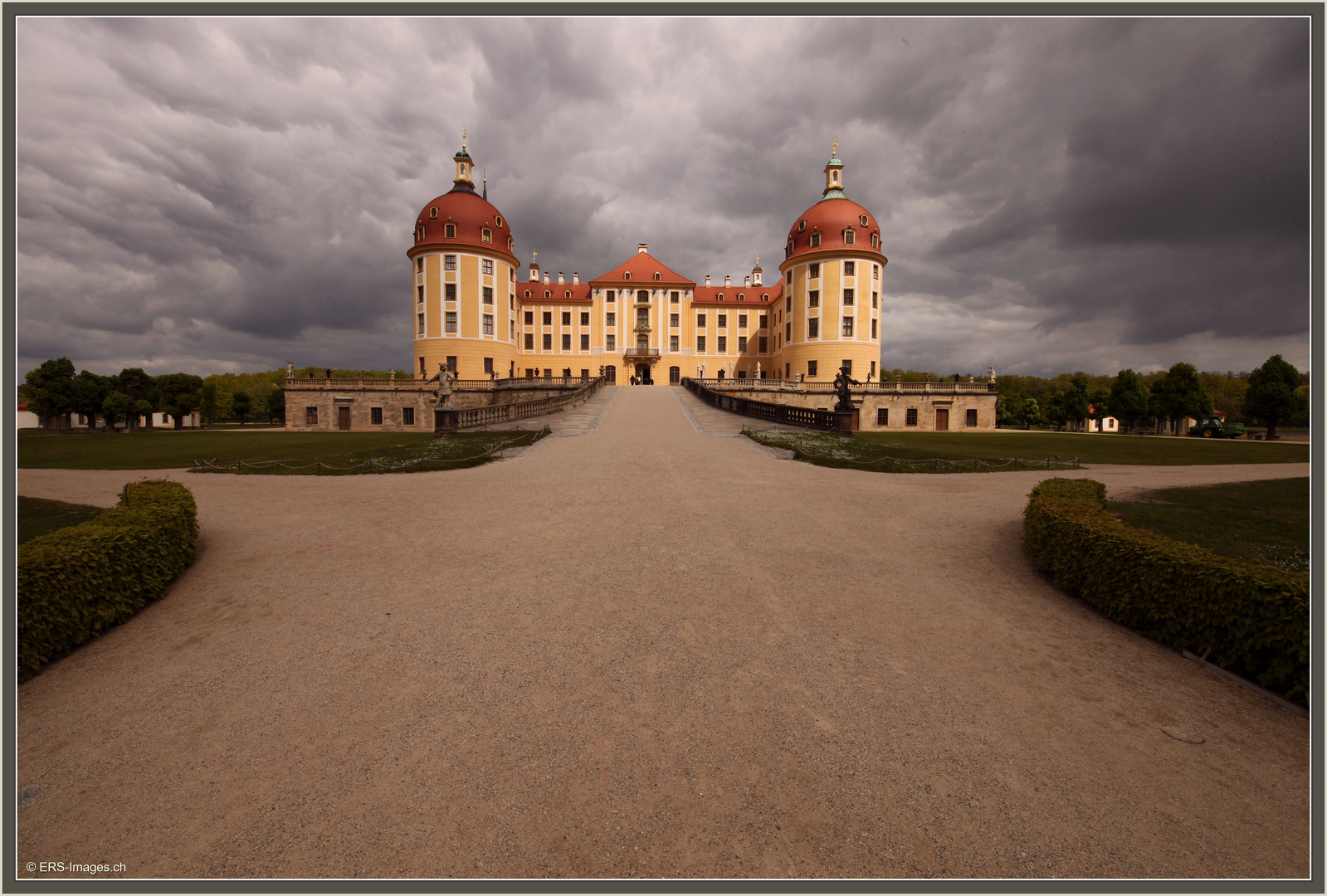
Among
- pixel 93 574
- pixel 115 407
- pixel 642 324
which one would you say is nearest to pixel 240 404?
pixel 115 407

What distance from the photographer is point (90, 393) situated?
55219mm

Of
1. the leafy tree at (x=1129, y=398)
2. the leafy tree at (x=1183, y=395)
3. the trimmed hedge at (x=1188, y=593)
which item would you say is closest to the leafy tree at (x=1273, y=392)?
the leafy tree at (x=1183, y=395)

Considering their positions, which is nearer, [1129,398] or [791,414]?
[791,414]

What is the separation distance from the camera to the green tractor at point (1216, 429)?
49.6 metres

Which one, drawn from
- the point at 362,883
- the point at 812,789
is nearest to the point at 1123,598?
the point at 812,789

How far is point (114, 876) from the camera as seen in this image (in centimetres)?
277

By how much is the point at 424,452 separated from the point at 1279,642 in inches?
787

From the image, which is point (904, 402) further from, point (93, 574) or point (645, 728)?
point (93, 574)

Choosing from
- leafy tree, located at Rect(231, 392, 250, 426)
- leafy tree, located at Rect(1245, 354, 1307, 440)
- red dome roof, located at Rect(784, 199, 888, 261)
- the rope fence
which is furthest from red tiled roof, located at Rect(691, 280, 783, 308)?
leafy tree, located at Rect(231, 392, 250, 426)

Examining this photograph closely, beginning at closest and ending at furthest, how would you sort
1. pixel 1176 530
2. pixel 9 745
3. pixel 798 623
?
1. pixel 9 745
2. pixel 798 623
3. pixel 1176 530

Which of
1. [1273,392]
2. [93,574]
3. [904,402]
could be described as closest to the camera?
[93,574]

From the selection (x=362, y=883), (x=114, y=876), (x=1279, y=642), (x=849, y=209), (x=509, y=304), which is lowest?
(x=114, y=876)

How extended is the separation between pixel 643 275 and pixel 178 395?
6516 cm

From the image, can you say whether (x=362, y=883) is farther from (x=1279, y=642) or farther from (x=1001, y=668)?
(x=1279, y=642)
